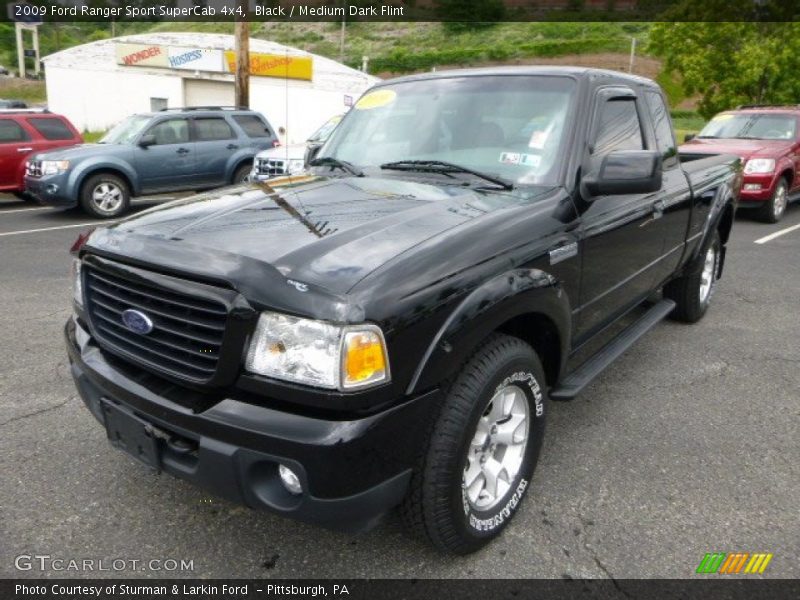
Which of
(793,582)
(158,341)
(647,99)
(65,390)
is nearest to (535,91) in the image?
(647,99)

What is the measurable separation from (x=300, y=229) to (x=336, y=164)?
4.19 ft

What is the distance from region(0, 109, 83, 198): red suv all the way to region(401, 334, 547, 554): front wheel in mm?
11541

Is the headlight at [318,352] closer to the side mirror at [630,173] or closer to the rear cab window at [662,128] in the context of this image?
the side mirror at [630,173]

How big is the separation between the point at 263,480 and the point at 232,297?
587 mm

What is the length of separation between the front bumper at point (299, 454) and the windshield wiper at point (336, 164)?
Result: 1.63m

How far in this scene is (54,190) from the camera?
1023cm

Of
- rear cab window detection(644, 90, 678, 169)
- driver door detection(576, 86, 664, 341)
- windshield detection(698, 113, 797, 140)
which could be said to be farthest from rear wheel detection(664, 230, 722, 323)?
windshield detection(698, 113, 797, 140)

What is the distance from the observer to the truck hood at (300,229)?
6.87 ft

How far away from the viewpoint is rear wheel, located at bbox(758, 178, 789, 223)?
10.2 metres

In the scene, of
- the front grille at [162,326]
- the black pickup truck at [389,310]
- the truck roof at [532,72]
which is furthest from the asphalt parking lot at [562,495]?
the truck roof at [532,72]

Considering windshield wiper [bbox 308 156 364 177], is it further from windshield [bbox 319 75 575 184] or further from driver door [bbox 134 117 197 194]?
driver door [bbox 134 117 197 194]

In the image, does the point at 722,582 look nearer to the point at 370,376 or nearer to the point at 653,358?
the point at 370,376

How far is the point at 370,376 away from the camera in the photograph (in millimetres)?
1993

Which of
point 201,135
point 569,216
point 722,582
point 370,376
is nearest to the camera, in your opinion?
point 370,376
